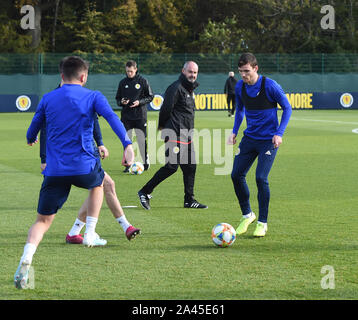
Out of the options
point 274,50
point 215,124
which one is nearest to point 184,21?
point 274,50

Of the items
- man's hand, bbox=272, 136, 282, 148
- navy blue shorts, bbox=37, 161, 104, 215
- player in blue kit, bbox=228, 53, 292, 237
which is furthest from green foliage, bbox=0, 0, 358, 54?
navy blue shorts, bbox=37, 161, 104, 215

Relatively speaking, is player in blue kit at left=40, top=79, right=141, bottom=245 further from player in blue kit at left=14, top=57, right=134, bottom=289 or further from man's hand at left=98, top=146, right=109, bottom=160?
player in blue kit at left=14, top=57, right=134, bottom=289

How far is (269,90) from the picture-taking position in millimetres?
8602

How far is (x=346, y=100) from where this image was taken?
43969mm

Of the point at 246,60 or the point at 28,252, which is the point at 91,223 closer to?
the point at 28,252

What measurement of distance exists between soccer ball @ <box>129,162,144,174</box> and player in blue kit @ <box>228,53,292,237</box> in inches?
237

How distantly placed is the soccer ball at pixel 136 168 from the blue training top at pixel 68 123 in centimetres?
813

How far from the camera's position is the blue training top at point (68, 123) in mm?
6449

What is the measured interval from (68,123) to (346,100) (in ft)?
129

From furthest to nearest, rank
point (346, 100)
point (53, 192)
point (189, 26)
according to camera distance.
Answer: point (189, 26) < point (346, 100) < point (53, 192)

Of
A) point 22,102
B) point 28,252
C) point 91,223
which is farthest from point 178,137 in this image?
point 22,102

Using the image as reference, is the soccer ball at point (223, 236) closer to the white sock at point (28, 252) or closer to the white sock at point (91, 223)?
the white sock at point (91, 223)

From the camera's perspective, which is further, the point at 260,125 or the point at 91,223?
the point at 260,125

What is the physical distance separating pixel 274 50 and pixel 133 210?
1844 inches
